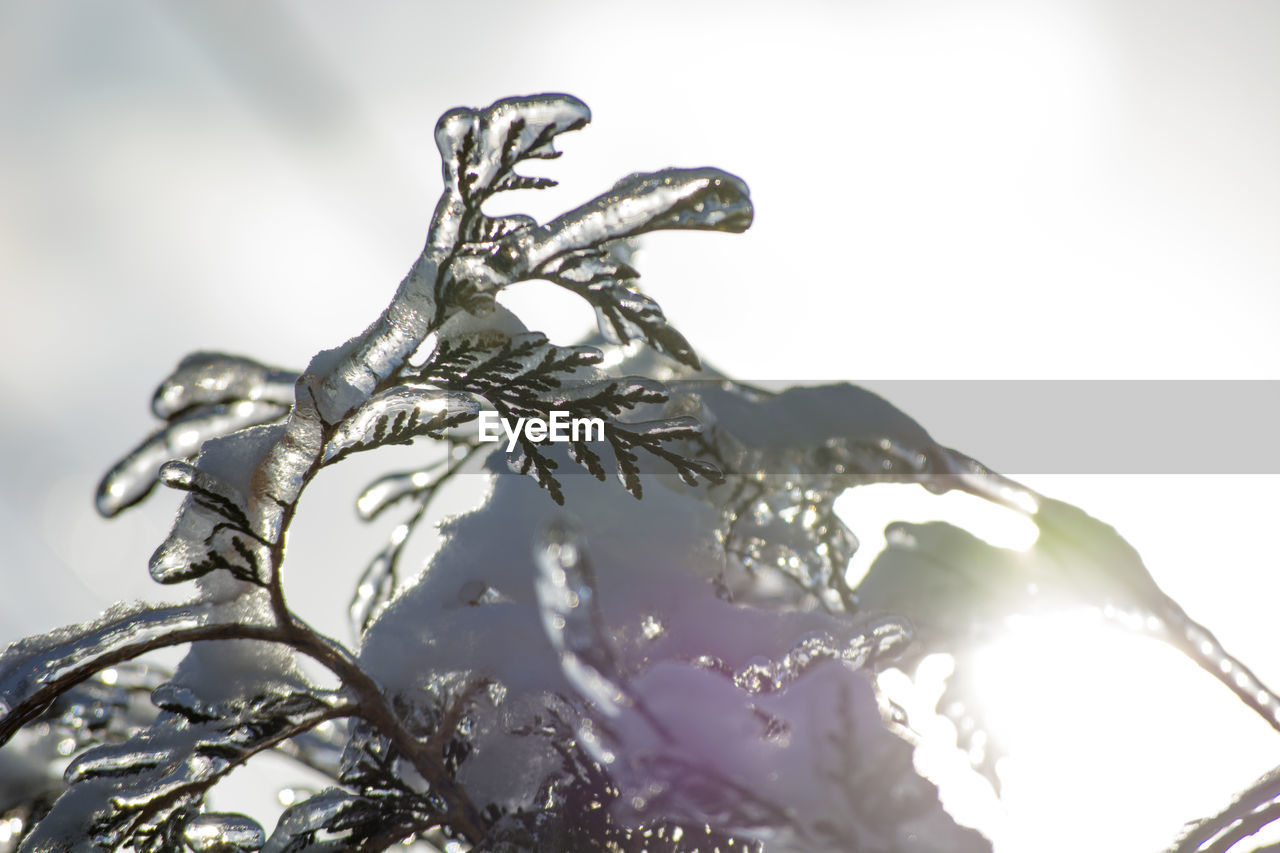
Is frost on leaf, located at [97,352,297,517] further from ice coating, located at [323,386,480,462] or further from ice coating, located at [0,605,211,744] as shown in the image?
ice coating, located at [323,386,480,462]

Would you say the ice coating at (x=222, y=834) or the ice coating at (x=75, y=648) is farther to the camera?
the ice coating at (x=222, y=834)

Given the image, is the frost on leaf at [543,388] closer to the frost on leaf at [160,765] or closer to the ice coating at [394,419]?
the ice coating at [394,419]

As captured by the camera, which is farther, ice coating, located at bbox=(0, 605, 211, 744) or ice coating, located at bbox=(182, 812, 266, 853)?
ice coating, located at bbox=(182, 812, 266, 853)

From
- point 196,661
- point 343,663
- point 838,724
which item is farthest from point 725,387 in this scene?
point 196,661

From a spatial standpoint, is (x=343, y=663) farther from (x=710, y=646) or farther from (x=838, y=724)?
Result: (x=838, y=724)

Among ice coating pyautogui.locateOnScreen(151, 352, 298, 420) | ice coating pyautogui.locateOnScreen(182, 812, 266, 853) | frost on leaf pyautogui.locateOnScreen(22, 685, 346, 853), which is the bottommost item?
ice coating pyautogui.locateOnScreen(182, 812, 266, 853)

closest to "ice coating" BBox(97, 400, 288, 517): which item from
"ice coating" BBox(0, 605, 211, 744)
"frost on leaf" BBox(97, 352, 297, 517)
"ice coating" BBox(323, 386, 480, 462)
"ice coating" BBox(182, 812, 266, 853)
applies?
"frost on leaf" BBox(97, 352, 297, 517)

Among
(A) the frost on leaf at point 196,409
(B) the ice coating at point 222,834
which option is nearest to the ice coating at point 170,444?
(A) the frost on leaf at point 196,409

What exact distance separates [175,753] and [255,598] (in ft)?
0.58

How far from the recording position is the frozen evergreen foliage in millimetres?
767

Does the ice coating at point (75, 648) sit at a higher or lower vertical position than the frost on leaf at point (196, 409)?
lower

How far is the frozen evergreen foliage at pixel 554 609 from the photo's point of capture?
2.52 ft

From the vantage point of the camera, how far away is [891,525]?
45.1 inches

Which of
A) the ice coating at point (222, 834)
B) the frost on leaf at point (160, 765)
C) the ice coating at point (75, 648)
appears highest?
the ice coating at point (75, 648)
